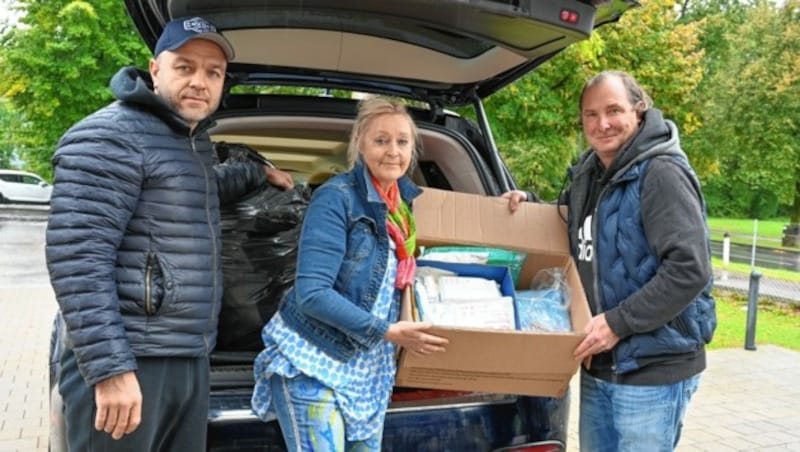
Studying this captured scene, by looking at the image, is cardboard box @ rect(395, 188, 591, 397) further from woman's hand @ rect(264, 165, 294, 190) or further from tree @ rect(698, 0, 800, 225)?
tree @ rect(698, 0, 800, 225)

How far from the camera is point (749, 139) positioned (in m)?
24.6

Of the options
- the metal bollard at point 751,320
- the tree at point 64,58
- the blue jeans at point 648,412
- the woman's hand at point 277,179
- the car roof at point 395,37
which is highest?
the tree at point 64,58

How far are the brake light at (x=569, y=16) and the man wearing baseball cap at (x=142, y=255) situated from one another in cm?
107

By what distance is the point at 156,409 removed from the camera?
1781 millimetres

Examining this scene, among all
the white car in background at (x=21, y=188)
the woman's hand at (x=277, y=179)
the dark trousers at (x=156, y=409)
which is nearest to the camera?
the dark trousers at (x=156, y=409)

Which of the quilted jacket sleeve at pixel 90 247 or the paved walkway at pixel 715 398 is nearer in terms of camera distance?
the quilted jacket sleeve at pixel 90 247

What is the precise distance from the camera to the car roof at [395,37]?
224 centimetres

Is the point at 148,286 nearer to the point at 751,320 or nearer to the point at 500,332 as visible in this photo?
the point at 500,332

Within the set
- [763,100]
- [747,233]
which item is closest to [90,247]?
[763,100]

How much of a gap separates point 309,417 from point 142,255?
0.64m

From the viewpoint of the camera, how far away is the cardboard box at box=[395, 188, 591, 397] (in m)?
1.91

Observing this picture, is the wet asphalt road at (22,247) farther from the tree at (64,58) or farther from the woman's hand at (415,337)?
the woman's hand at (415,337)

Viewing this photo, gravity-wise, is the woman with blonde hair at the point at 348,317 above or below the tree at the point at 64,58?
below

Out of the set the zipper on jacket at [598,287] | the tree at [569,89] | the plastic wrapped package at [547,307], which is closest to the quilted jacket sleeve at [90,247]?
the plastic wrapped package at [547,307]
